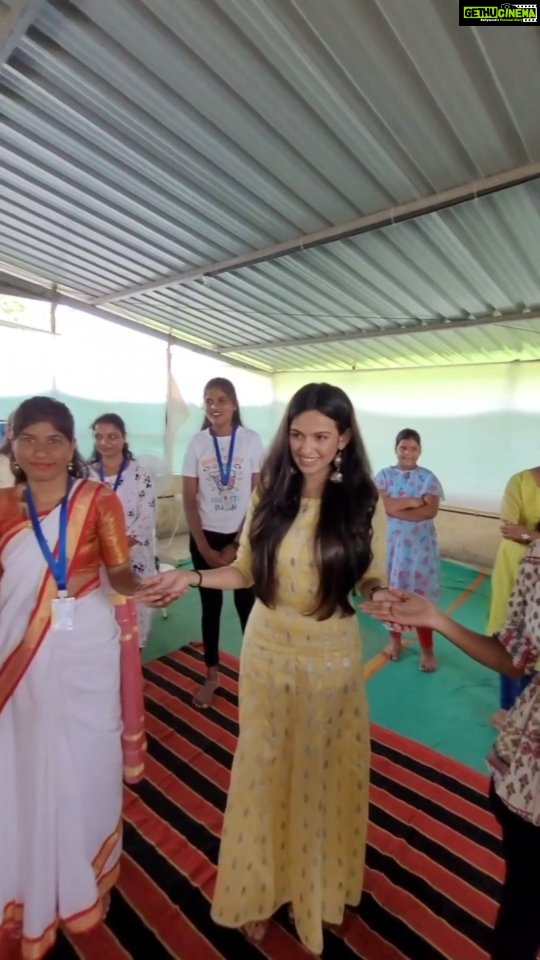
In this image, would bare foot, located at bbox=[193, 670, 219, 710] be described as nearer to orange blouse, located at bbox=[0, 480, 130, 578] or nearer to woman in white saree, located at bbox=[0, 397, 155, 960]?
woman in white saree, located at bbox=[0, 397, 155, 960]

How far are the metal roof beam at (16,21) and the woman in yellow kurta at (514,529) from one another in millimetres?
2812

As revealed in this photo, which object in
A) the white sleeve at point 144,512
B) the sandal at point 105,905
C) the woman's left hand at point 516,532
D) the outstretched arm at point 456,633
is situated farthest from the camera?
the white sleeve at point 144,512

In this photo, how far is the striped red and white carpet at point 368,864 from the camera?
1532 millimetres

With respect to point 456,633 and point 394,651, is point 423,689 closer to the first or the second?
point 394,651

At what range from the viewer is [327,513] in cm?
138

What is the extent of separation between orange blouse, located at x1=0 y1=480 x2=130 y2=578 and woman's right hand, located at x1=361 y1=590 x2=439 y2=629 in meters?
0.80

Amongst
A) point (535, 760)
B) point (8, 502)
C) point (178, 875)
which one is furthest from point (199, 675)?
point (535, 760)

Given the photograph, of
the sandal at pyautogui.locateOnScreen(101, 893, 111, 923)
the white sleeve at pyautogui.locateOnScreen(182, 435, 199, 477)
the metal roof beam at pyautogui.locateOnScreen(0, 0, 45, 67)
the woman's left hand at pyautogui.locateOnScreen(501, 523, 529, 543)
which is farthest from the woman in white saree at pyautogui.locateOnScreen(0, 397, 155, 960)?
the woman's left hand at pyautogui.locateOnScreen(501, 523, 529, 543)

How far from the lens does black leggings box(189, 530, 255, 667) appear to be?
278 cm

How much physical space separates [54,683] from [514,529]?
2036 millimetres

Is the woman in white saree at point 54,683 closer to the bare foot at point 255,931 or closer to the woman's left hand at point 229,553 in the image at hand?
the bare foot at point 255,931

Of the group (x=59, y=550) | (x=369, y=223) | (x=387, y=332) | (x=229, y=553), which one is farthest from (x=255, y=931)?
(x=387, y=332)

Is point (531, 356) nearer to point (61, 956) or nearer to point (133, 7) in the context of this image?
point (133, 7)

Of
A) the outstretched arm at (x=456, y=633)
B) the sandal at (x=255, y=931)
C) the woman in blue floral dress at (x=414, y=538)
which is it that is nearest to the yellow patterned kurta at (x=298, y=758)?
the sandal at (x=255, y=931)
